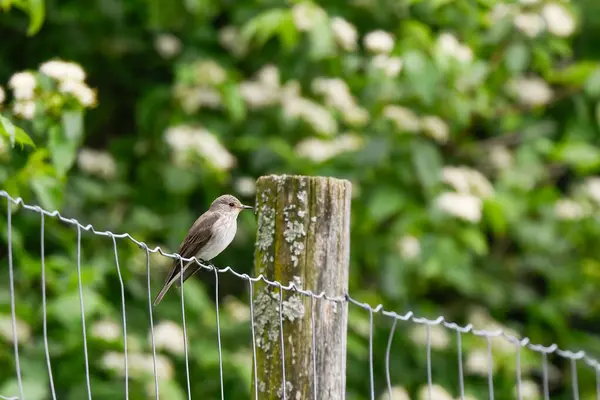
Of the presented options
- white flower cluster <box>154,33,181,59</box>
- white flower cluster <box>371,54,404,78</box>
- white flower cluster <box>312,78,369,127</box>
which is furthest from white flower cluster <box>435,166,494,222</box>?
white flower cluster <box>154,33,181,59</box>

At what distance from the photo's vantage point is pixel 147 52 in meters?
6.91

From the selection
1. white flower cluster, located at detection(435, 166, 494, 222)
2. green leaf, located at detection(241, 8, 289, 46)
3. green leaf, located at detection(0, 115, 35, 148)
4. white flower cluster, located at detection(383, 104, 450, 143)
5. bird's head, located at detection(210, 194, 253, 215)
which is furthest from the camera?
A: white flower cluster, located at detection(383, 104, 450, 143)

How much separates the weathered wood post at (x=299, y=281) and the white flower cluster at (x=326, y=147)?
2864 millimetres

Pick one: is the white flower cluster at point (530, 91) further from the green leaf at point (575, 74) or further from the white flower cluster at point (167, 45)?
the white flower cluster at point (167, 45)

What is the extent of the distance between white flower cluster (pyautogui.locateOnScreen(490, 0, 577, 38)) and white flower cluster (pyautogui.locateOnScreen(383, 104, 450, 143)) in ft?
2.44

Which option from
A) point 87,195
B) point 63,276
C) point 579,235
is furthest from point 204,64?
point 579,235

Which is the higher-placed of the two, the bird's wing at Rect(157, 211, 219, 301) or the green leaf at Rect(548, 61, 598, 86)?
the green leaf at Rect(548, 61, 598, 86)

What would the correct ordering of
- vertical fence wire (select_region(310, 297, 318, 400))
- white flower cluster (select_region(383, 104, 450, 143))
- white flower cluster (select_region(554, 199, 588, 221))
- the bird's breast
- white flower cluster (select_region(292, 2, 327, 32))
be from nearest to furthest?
vertical fence wire (select_region(310, 297, 318, 400)) → the bird's breast → white flower cluster (select_region(292, 2, 327, 32)) → white flower cluster (select_region(383, 104, 450, 143)) → white flower cluster (select_region(554, 199, 588, 221))

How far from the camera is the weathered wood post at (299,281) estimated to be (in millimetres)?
3117

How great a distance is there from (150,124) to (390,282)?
1714 mm

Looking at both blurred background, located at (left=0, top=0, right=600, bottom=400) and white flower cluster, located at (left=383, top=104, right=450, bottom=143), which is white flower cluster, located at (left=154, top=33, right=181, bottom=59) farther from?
white flower cluster, located at (left=383, top=104, right=450, bottom=143)

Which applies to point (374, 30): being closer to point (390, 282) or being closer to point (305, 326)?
point (390, 282)

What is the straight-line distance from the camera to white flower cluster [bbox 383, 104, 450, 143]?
6.22m

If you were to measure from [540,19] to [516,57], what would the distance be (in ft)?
0.85
